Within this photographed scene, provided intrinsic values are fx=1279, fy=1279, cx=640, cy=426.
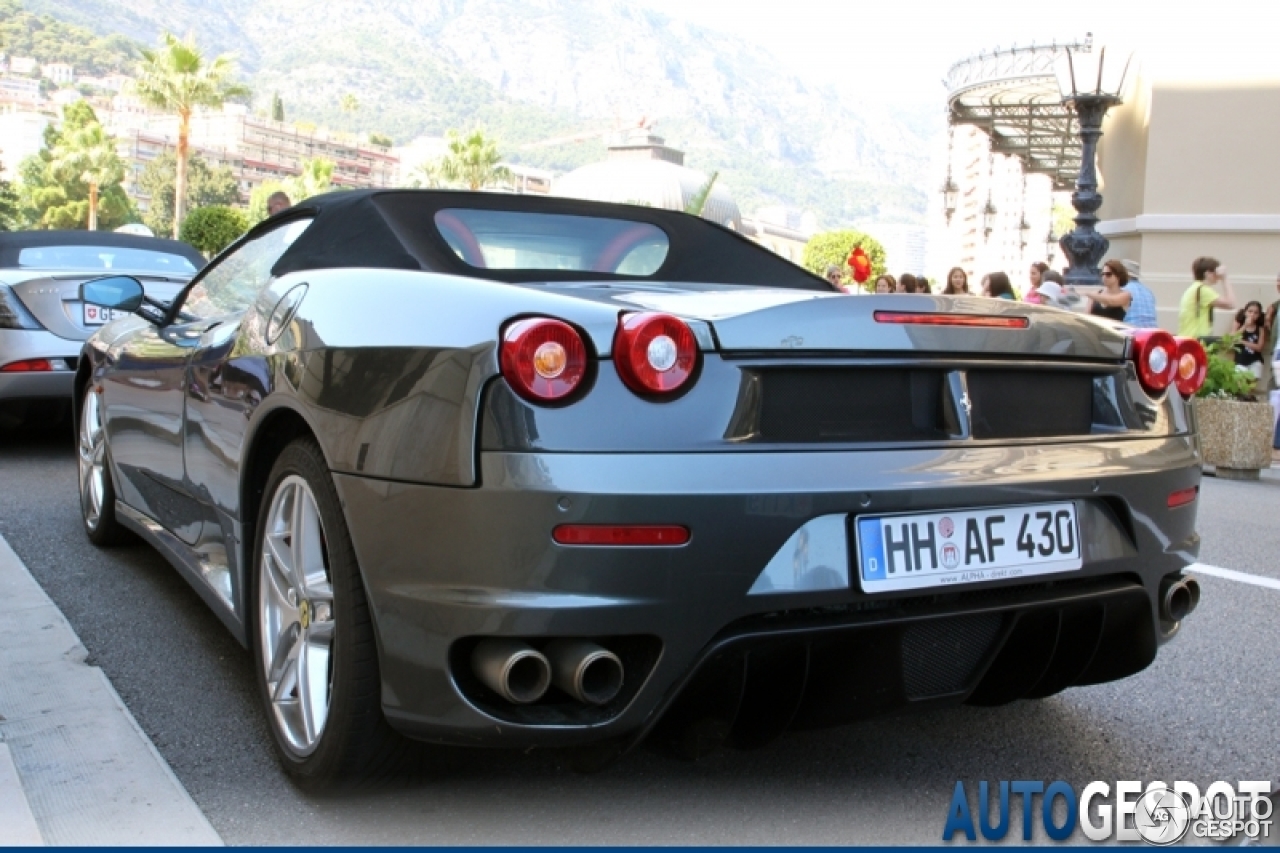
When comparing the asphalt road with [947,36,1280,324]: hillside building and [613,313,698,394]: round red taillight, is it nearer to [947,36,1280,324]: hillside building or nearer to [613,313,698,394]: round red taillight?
[613,313,698,394]: round red taillight

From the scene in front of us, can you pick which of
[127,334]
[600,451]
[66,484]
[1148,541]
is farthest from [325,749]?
[66,484]

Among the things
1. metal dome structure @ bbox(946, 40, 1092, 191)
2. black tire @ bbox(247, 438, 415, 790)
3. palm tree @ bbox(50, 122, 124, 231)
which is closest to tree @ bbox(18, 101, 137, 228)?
palm tree @ bbox(50, 122, 124, 231)

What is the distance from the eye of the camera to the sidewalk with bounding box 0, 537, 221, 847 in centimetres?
234

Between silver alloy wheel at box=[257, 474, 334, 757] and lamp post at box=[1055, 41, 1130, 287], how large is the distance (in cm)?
1046

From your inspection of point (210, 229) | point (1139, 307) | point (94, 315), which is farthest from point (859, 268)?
point (210, 229)

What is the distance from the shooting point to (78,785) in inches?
100

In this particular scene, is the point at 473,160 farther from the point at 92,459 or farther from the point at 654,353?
the point at 654,353

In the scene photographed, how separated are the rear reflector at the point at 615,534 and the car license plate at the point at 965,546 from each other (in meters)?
0.37

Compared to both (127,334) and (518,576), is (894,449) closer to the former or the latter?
(518,576)

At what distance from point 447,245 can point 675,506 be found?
1141 millimetres

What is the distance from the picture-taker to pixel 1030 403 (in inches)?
102

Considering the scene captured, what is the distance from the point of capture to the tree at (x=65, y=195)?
4232 inches

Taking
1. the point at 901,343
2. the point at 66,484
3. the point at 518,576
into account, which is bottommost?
the point at 66,484

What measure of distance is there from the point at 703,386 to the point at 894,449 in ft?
1.28
